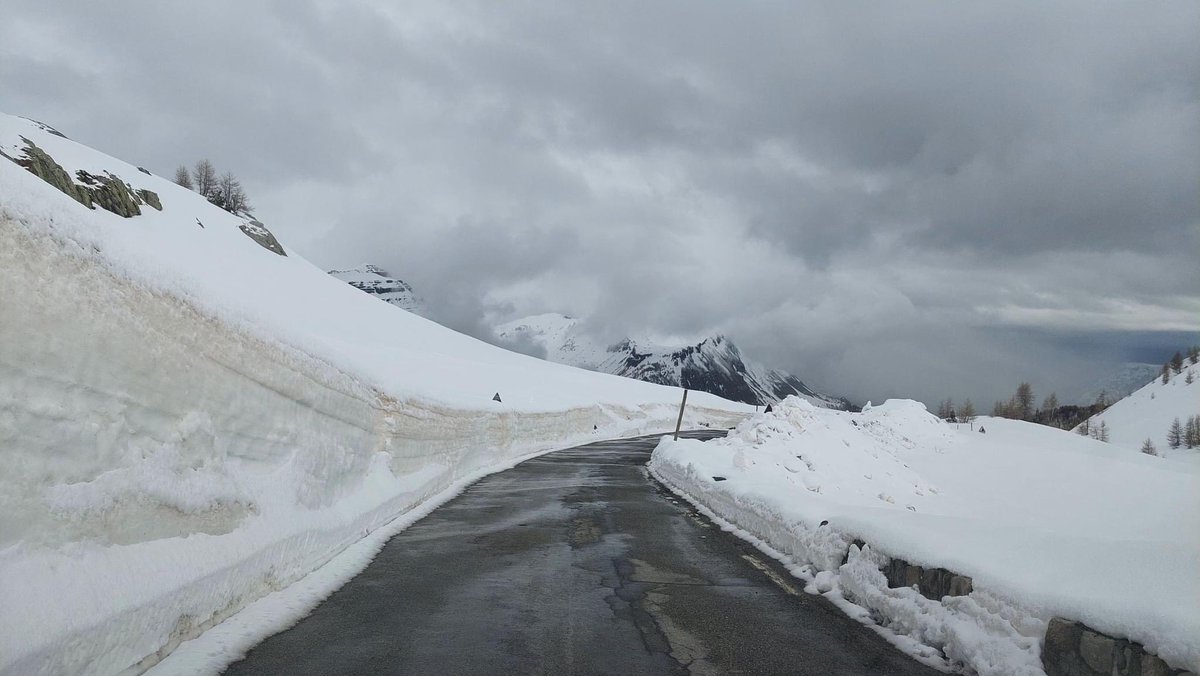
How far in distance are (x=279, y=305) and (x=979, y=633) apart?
6464cm

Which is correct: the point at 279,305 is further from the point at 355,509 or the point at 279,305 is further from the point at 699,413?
the point at 355,509

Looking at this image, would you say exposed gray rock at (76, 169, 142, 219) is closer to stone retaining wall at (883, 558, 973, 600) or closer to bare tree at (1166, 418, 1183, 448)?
stone retaining wall at (883, 558, 973, 600)

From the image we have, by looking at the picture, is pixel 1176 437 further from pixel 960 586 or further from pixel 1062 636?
pixel 1062 636

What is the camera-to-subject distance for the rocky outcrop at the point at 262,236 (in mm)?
101806

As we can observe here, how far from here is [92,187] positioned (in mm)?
73688

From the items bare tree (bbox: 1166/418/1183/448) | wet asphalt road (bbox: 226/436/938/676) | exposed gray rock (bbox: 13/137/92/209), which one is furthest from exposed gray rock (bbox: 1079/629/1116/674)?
bare tree (bbox: 1166/418/1183/448)

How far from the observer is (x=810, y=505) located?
37.1 ft

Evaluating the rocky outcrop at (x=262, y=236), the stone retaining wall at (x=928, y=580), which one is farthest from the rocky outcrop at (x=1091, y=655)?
the rocky outcrop at (x=262, y=236)

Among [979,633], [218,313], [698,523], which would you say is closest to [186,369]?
[218,313]

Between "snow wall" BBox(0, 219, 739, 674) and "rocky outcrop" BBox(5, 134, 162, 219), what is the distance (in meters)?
67.9

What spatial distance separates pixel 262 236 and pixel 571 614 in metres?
110

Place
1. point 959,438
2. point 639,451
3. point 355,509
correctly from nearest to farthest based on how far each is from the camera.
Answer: point 355,509
point 639,451
point 959,438

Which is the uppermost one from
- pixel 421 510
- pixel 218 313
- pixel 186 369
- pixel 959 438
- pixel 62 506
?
pixel 959 438

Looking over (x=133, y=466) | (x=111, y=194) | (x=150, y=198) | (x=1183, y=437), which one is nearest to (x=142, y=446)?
(x=133, y=466)
